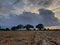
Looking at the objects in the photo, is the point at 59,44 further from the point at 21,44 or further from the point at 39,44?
the point at 21,44

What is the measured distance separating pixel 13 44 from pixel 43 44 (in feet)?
1.32

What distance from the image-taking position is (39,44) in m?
2.69

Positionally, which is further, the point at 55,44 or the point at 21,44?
the point at 55,44

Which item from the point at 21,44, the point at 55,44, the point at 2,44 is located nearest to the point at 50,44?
the point at 55,44

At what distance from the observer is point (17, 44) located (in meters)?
Result: 2.54

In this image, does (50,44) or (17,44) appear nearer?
(17,44)

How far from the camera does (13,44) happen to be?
8.40 feet

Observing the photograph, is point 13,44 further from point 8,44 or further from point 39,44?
point 39,44

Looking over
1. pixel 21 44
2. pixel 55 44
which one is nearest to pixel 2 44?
pixel 21 44

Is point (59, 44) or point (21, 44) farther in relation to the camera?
point (59, 44)

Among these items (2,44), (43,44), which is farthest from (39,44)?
(2,44)

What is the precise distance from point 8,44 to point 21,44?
0.15m

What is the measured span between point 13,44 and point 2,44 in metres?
0.13

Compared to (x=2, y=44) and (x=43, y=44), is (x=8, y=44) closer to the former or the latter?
(x=2, y=44)
